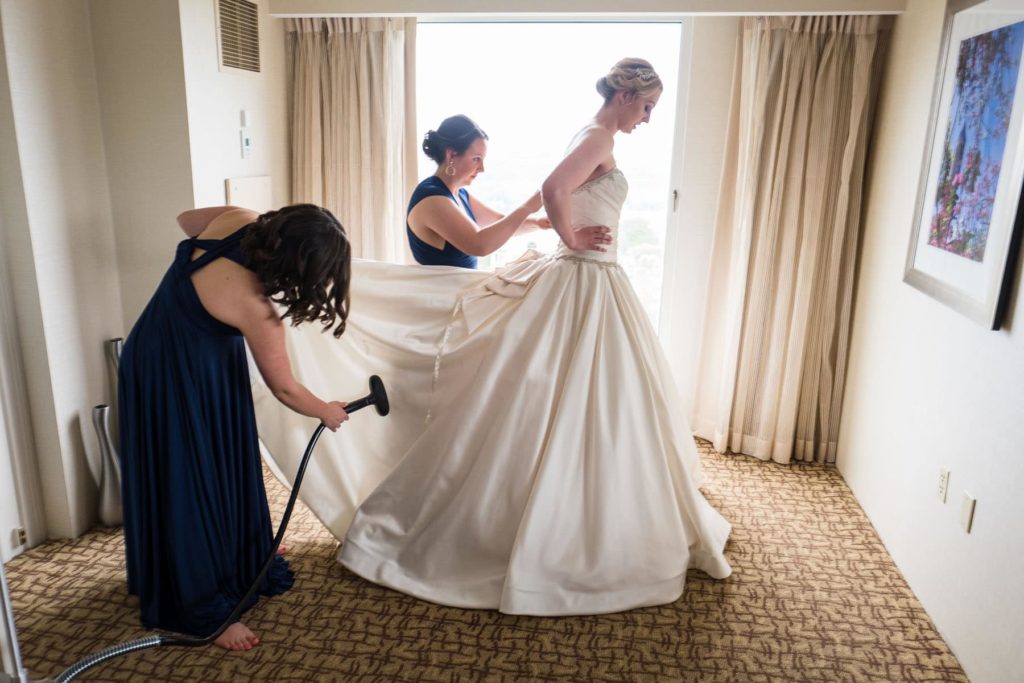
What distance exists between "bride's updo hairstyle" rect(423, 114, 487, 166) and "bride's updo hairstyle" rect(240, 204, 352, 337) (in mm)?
826

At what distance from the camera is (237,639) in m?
2.33

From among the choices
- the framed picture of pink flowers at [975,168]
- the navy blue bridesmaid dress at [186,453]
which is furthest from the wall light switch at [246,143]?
the framed picture of pink flowers at [975,168]

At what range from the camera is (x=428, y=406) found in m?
2.78

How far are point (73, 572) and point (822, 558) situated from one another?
2764mm

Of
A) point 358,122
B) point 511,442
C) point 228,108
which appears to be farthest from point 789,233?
point 228,108

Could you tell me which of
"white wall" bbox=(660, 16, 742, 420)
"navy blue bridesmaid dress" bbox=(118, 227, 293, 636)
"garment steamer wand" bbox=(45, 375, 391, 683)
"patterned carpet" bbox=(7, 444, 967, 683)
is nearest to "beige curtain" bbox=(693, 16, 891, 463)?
"white wall" bbox=(660, 16, 742, 420)

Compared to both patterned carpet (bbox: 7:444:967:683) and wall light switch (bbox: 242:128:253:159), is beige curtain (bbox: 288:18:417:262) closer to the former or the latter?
wall light switch (bbox: 242:128:253:159)

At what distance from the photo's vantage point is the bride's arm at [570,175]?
260 centimetres

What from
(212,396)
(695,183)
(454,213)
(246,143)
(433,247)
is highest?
(246,143)

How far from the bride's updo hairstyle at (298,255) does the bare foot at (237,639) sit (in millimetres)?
997

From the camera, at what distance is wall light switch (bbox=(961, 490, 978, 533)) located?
229 cm

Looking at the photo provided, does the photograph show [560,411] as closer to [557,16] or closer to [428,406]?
[428,406]

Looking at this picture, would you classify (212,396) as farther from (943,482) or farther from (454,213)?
(943,482)

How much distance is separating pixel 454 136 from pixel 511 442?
1.15 m
